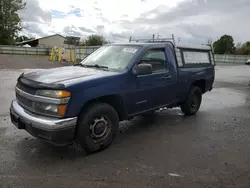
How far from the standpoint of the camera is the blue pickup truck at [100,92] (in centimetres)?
352

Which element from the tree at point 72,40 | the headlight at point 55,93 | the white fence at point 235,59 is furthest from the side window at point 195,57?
the tree at point 72,40

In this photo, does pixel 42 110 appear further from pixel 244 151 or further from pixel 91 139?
pixel 244 151

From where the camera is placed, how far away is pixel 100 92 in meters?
3.88

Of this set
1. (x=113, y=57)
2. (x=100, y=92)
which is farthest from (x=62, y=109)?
(x=113, y=57)

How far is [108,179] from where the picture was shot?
3246 millimetres

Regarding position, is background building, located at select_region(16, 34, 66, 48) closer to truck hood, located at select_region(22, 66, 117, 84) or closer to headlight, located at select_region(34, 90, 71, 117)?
truck hood, located at select_region(22, 66, 117, 84)

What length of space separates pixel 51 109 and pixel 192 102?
4.09 meters

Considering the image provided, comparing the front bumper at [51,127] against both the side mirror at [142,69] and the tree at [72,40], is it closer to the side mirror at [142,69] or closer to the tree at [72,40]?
the side mirror at [142,69]

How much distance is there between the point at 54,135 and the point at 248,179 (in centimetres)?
280

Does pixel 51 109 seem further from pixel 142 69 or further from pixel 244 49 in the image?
pixel 244 49

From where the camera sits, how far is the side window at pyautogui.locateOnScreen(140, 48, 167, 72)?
4898 mm

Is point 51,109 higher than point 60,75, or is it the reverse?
point 60,75

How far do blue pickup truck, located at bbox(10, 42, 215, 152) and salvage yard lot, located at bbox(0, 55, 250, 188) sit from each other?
0.41m

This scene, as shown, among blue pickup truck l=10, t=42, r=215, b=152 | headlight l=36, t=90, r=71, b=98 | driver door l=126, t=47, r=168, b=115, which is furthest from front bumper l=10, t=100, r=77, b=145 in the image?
driver door l=126, t=47, r=168, b=115
